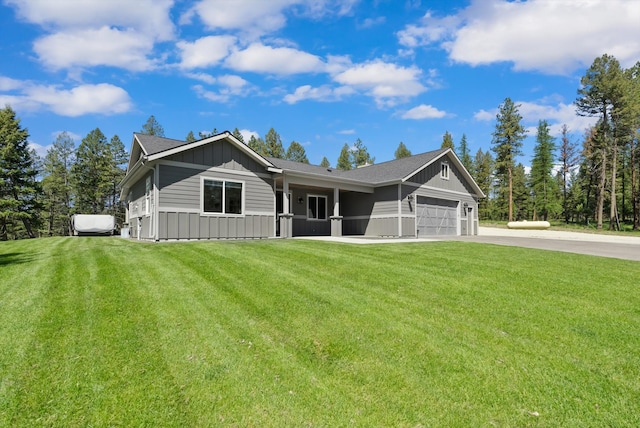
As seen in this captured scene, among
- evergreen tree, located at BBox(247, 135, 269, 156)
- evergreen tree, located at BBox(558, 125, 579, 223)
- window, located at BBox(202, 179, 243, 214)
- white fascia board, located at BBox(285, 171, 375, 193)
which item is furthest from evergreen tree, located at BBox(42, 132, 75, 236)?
evergreen tree, located at BBox(558, 125, 579, 223)

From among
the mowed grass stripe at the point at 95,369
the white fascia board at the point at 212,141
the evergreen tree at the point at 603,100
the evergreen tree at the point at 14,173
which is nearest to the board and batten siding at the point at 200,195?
the white fascia board at the point at 212,141

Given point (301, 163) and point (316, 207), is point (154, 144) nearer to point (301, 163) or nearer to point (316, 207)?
point (316, 207)

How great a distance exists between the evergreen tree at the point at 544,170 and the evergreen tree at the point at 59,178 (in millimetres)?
59371

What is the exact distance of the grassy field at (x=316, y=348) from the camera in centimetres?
255

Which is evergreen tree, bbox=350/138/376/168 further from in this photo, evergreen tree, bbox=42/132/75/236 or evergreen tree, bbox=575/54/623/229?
evergreen tree, bbox=42/132/75/236

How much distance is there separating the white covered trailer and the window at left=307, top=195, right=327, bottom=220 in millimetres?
14748

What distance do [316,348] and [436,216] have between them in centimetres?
1813

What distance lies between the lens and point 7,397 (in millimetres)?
2566

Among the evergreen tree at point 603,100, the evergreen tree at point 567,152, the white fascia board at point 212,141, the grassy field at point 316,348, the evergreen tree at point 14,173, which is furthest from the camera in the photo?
the evergreen tree at point 567,152

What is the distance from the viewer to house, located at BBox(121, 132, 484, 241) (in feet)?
39.1

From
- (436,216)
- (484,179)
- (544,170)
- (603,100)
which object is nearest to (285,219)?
(436,216)

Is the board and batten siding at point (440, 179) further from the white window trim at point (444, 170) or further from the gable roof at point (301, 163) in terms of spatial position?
the gable roof at point (301, 163)

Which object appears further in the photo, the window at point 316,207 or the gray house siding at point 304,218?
the window at point 316,207

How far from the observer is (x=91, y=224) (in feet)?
71.9
